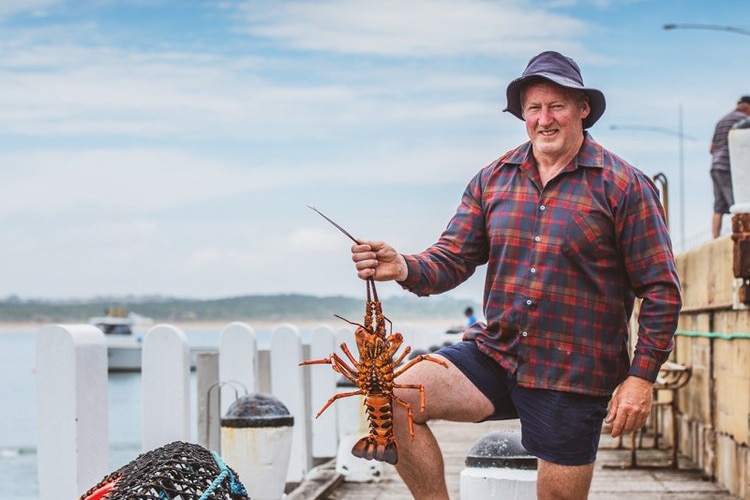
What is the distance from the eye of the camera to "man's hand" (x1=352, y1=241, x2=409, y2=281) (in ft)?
13.9

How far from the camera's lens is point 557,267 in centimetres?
453

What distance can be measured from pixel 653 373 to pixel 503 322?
627 mm

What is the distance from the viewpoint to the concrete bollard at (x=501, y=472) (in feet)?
17.2

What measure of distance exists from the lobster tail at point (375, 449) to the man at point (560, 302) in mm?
80

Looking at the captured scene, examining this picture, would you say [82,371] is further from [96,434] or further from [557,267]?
[557,267]

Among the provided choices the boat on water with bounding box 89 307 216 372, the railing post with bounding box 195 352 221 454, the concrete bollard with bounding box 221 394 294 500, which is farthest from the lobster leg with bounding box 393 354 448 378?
the boat on water with bounding box 89 307 216 372

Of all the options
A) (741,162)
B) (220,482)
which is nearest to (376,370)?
(220,482)

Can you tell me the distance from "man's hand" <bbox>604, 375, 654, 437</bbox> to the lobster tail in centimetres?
86

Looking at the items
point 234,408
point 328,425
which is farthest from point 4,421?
point 234,408

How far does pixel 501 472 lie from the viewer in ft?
17.3

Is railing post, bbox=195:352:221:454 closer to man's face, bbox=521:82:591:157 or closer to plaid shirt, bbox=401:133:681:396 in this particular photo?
plaid shirt, bbox=401:133:681:396

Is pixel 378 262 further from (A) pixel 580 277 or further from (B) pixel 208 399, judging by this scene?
(B) pixel 208 399

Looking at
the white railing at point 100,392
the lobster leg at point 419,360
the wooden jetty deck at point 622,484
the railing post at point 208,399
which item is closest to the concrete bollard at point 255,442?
the white railing at point 100,392

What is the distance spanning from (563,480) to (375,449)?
80 centimetres
